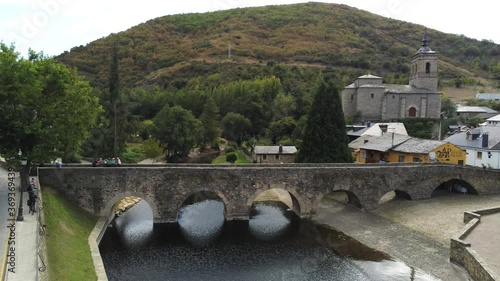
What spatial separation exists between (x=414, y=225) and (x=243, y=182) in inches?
551

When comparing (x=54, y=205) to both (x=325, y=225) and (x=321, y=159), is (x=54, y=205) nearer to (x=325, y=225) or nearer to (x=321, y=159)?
(x=325, y=225)

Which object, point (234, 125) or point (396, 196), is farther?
point (234, 125)

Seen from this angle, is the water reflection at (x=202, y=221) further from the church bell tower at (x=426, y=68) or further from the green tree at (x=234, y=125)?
the church bell tower at (x=426, y=68)

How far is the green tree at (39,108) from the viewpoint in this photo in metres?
24.5

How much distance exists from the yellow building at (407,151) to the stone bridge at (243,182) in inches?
158

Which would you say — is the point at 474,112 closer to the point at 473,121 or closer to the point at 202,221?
the point at 473,121

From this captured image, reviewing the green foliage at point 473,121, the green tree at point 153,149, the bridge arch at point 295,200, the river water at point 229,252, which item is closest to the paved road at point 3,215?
the river water at point 229,252

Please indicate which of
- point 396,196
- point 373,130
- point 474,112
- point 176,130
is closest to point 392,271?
point 396,196

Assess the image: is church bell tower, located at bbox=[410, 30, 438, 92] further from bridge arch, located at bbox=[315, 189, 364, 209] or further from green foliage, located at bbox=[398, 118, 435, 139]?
bridge arch, located at bbox=[315, 189, 364, 209]

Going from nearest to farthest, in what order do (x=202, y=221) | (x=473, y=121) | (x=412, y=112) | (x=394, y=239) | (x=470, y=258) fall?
(x=470, y=258), (x=394, y=239), (x=202, y=221), (x=473, y=121), (x=412, y=112)

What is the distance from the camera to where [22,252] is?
55.5 feet

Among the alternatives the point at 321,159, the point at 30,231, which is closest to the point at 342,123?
the point at 321,159

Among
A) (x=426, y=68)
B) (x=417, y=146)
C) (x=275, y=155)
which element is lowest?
(x=275, y=155)

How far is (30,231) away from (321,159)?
29035mm
